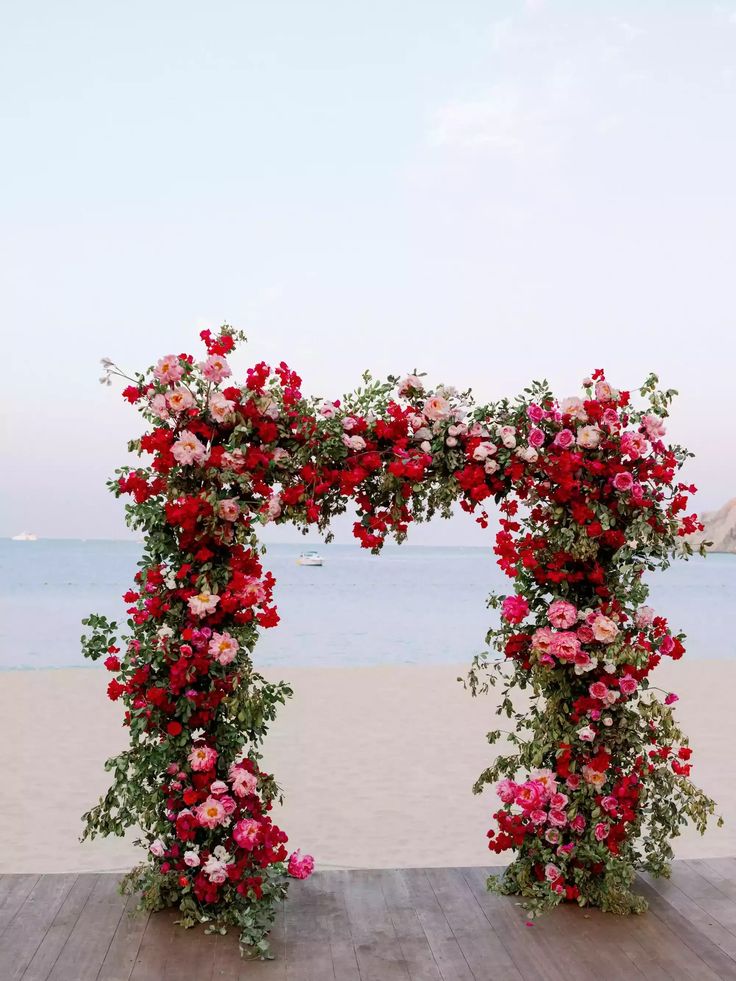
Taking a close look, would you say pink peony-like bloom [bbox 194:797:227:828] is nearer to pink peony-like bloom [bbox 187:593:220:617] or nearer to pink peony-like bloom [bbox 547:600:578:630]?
pink peony-like bloom [bbox 187:593:220:617]

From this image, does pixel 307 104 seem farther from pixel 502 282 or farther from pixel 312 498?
pixel 312 498

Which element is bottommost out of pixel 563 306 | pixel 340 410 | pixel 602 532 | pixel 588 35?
pixel 602 532

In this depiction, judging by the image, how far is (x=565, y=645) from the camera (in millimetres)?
3822

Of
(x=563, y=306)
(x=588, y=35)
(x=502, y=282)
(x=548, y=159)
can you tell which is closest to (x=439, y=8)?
(x=588, y=35)

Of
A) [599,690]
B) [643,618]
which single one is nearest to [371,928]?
[599,690]

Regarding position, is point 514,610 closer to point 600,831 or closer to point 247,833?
point 600,831

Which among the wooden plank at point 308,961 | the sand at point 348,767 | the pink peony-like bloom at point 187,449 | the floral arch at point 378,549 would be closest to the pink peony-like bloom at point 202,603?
the floral arch at point 378,549

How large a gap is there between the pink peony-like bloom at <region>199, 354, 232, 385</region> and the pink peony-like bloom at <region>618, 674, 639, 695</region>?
2047 mm

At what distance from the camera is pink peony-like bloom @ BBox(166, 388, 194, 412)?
3.58 meters

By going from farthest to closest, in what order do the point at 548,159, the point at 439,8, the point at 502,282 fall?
the point at 502,282 → the point at 548,159 → the point at 439,8

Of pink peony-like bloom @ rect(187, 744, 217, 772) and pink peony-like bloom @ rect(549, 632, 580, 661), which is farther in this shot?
pink peony-like bloom @ rect(549, 632, 580, 661)

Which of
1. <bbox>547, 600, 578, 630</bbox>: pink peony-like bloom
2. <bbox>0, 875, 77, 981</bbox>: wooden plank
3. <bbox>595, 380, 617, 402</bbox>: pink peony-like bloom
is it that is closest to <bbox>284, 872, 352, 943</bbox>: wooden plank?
<bbox>0, 875, 77, 981</bbox>: wooden plank

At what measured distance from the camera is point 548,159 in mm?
8422

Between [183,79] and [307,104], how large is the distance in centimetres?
112
